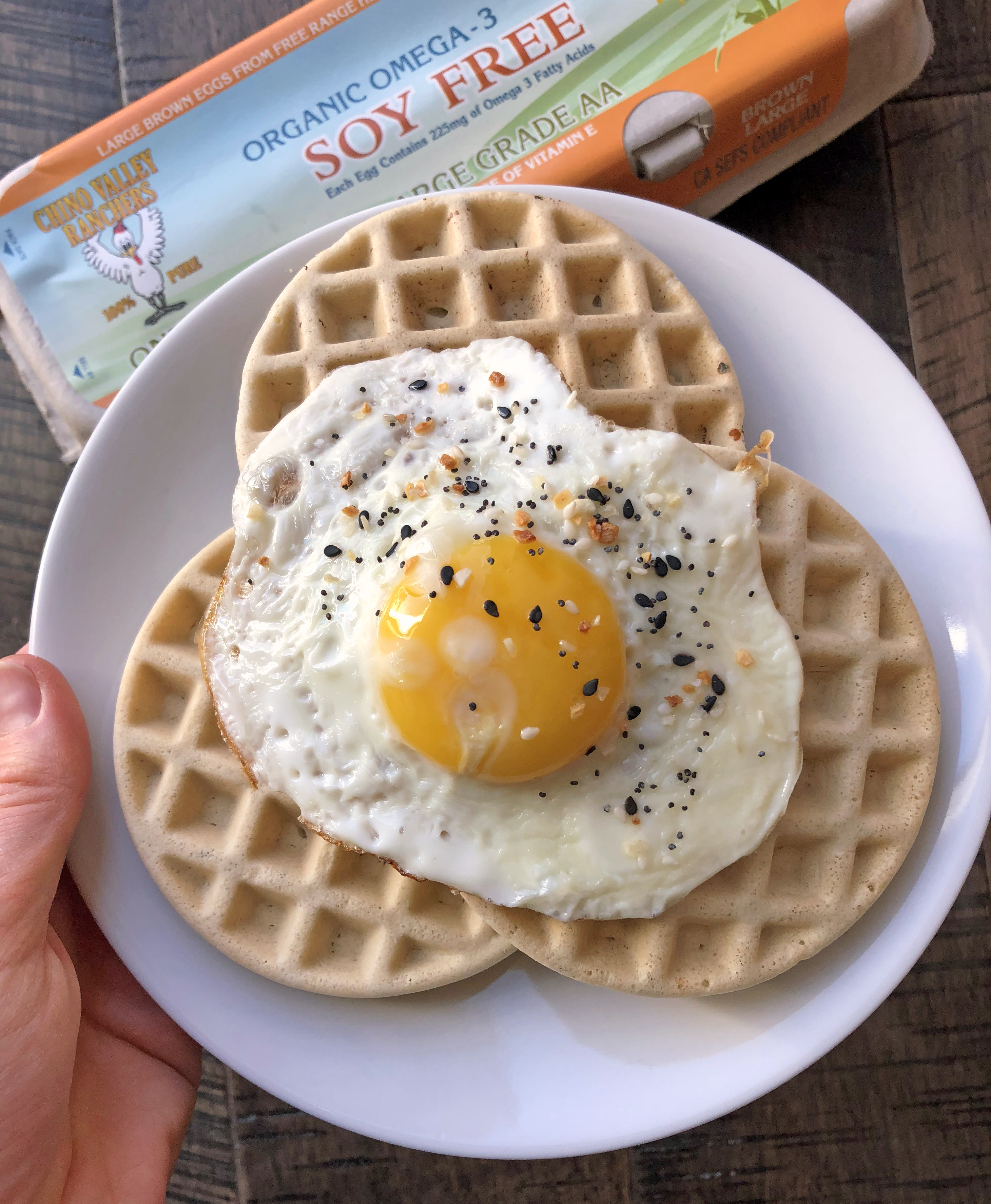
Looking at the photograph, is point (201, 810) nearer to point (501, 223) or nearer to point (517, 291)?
point (517, 291)

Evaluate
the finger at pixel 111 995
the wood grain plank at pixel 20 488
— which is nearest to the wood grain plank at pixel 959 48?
the wood grain plank at pixel 20 488

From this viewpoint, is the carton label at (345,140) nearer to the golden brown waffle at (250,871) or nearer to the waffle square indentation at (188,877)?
the golden brown waffle at (250,871)

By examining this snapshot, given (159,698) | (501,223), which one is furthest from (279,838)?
(501,223)

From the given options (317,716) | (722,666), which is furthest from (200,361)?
(722,666)

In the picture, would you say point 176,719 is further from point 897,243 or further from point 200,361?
point 897,243

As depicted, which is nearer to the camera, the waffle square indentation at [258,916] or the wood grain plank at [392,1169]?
the waffle square indentation at [258,916]
